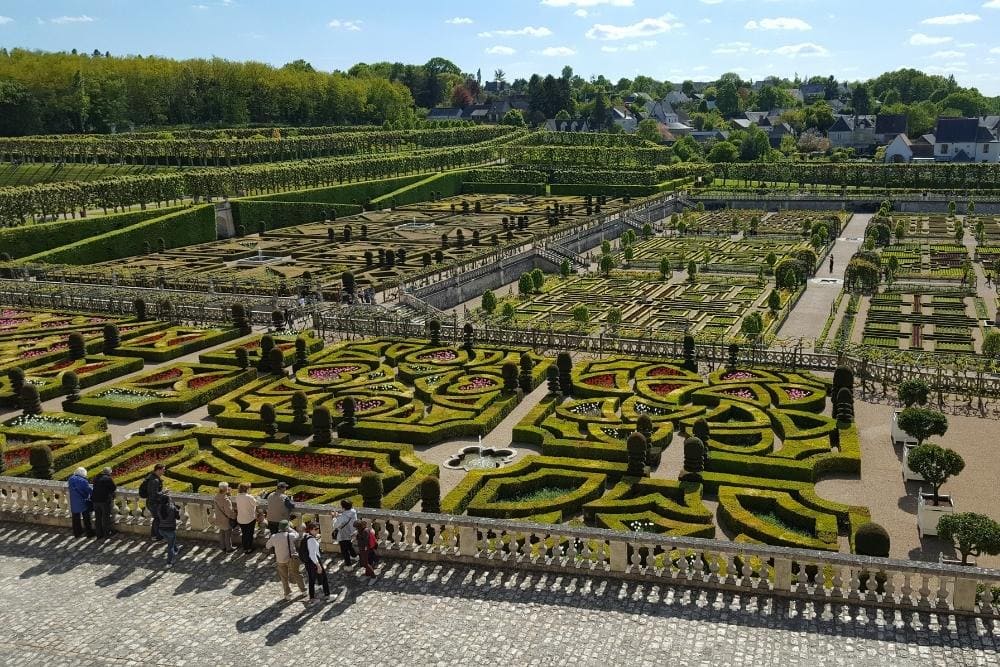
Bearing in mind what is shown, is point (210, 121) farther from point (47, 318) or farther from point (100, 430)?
point (100, 430)

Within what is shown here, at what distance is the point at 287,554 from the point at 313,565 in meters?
0.61

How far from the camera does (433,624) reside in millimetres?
17844

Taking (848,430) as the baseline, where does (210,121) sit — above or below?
above

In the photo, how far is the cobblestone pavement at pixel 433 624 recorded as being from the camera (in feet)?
54.7

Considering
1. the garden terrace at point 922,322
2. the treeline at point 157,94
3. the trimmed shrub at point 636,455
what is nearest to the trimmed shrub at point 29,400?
the trimmed shrub at point 636,455

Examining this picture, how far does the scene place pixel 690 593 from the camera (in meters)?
18.8

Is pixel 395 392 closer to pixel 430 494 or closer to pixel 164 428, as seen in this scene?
pixel 164 428

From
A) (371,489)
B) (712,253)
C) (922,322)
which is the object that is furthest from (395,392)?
(712,253)

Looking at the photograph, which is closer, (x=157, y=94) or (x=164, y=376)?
(x=164, y=376)

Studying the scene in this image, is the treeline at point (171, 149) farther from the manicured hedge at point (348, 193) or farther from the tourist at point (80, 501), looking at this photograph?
the tourist at point (80, 501)

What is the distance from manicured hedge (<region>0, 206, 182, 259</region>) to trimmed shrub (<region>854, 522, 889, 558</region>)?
225 feet

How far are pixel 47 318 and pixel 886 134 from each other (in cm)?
17830

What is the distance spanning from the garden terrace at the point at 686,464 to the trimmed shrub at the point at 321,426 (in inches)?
254

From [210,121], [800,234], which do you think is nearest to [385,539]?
[800,234]
